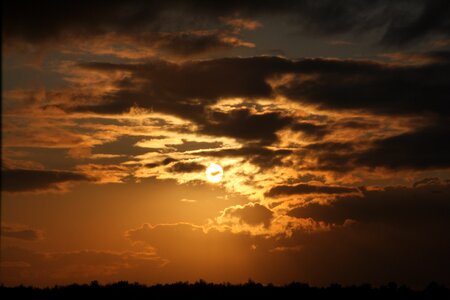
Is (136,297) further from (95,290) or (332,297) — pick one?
(332,297)

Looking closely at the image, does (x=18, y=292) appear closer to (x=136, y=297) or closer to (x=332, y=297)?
(x=136, y=297)

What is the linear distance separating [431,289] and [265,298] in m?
10.2

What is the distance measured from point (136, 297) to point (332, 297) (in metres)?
12.4

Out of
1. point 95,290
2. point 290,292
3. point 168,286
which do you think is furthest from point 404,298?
point 95,290

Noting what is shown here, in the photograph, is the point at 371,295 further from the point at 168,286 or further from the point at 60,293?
the point at 60,293

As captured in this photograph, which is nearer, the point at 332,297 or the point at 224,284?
the point at 332,297

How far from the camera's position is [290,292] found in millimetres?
49938

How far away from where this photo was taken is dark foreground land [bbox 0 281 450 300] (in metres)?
48.1

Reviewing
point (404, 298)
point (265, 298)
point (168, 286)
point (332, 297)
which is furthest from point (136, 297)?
point (404, 298)

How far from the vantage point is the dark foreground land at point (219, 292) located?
4809cm

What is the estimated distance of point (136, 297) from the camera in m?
50.0

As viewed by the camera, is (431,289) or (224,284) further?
(224,284)

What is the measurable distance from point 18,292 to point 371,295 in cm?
2425

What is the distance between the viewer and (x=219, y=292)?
165ft
